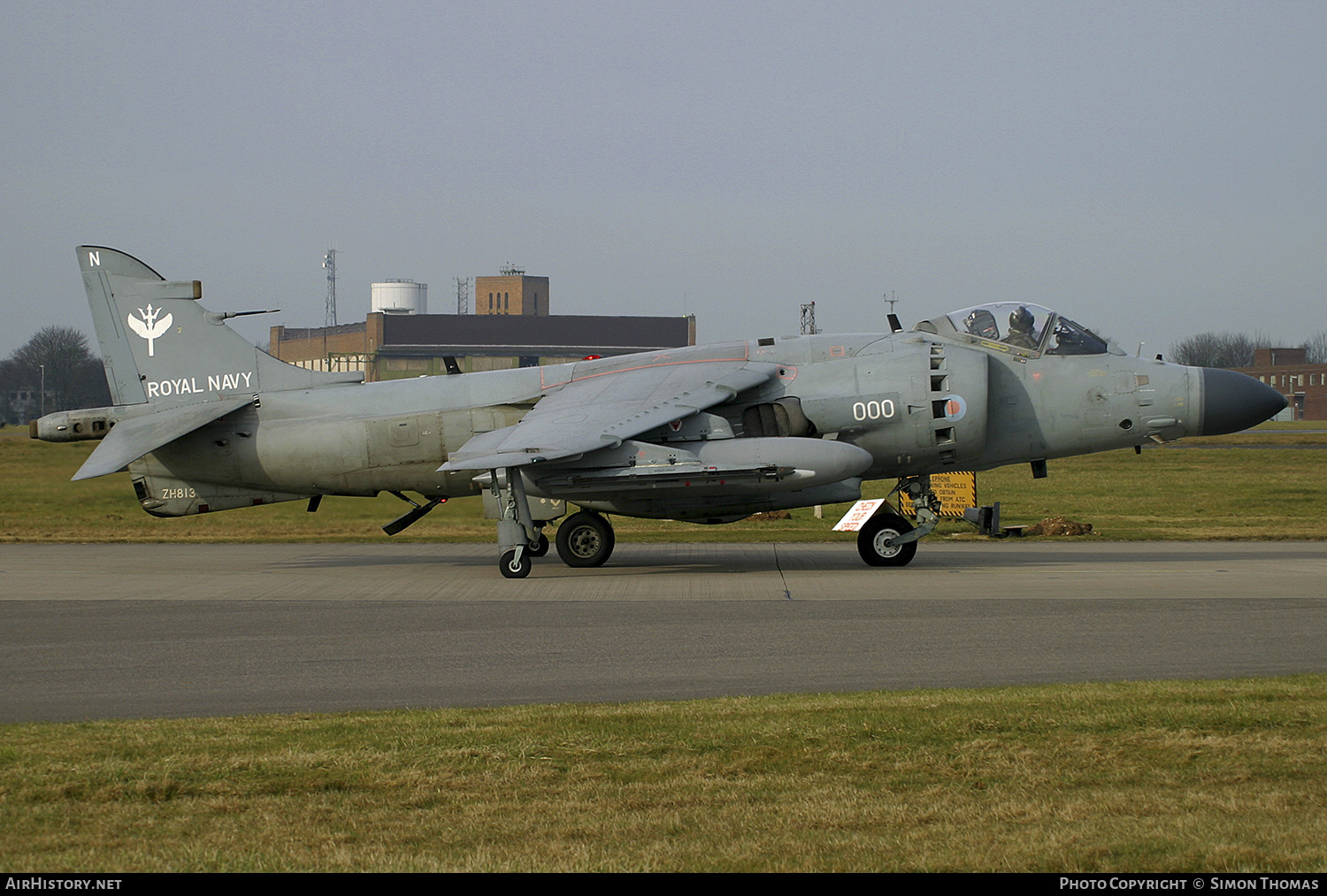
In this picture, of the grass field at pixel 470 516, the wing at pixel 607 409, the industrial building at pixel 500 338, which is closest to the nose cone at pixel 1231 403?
the grass field at pixel 470 516

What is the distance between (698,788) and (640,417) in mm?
10189

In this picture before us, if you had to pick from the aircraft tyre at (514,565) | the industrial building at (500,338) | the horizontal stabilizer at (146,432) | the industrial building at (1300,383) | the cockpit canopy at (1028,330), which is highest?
the industrial building at (500,338)

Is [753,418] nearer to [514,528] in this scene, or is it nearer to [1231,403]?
[514,528]

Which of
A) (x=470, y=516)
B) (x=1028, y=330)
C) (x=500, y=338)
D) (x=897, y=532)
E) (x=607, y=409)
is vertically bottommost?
(x=897, y=532)

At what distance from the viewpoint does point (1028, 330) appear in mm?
17156

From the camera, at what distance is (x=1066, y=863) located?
182 inches

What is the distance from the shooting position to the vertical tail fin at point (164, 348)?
18.3 metres

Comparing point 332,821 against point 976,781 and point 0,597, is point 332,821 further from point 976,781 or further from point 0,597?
point 0,597

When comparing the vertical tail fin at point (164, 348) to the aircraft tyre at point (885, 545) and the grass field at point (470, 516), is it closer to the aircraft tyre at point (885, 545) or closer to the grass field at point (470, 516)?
the grass field at point (470, 516)

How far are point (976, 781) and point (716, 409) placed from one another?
11382mm

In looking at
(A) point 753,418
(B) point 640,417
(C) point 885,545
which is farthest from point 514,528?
(C) point 885,545

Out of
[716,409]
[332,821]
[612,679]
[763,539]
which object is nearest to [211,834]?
[332,821]

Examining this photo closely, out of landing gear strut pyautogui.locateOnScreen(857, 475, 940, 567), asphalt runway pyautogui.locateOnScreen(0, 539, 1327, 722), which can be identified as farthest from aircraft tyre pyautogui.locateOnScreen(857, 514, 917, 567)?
asphalt runway pyautogui.locateOnScreen(0, 539, 1327, 722)

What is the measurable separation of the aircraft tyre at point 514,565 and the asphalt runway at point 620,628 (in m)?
0.13
